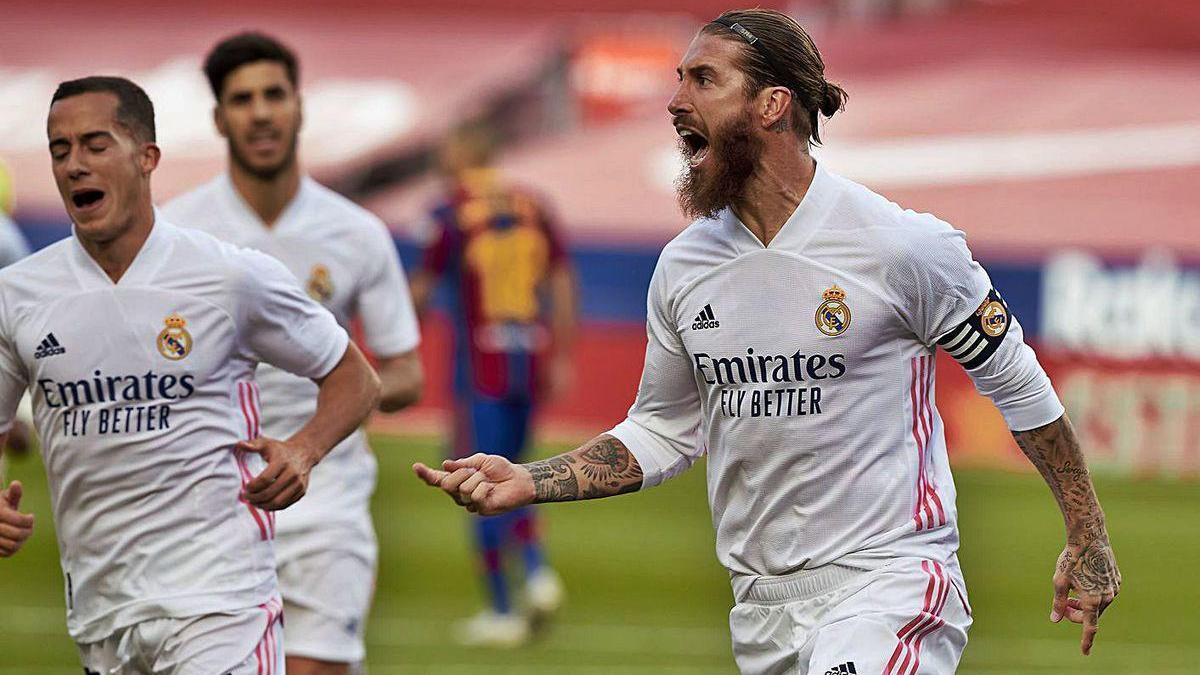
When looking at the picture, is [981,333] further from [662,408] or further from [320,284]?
A: [320,284]

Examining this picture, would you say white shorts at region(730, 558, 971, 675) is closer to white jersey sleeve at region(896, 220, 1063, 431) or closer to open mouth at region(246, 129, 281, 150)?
white jersey sleeve at region(896, 220, 1063, 431)

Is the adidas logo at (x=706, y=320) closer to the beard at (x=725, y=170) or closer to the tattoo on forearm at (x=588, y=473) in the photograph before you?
the beard at (x=725, y=170)

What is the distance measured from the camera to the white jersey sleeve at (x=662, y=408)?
5.14m

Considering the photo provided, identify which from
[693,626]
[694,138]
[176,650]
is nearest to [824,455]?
[694,138]

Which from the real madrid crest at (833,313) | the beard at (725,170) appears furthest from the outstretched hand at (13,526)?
the real madrid crest at (833,313)

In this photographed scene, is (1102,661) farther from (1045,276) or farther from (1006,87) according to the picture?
(1006,87)

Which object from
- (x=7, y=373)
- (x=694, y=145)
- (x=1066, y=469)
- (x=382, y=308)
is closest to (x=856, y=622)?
(x=1066, y=469)

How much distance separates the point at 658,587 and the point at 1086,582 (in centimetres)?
833

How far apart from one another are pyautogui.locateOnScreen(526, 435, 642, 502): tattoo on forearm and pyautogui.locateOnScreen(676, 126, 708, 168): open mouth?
0.75 meters

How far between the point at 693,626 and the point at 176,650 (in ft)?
22.6

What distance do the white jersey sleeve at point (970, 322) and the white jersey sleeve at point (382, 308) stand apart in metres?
2.53

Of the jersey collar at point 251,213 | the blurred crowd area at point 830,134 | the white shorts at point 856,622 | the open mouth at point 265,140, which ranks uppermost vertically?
the open mouth at point 265,140

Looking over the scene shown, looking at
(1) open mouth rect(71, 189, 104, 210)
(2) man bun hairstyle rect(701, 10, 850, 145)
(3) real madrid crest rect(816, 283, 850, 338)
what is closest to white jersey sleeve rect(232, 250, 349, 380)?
(1) open mouth rect(71, 189, 104, 210)

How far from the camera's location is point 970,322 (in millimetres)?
4867
